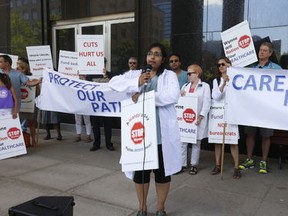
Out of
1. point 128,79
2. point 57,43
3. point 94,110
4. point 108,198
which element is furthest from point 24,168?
point 57,43

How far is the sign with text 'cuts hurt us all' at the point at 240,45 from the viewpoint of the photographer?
5.45 meters

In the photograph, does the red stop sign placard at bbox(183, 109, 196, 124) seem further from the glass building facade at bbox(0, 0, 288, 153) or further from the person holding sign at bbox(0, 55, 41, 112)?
the person holding sign at bbox(0, 55, 41, 112)

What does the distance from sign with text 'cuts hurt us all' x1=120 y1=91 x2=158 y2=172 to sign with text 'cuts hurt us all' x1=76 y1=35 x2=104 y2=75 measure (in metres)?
3.38

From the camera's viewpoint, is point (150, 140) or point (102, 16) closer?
point (150, 140)

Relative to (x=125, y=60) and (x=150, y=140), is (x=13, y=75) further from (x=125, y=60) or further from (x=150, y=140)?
(x=150, y=140)

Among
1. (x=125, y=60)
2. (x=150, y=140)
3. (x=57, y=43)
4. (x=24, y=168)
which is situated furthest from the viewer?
(x=57, y=43)

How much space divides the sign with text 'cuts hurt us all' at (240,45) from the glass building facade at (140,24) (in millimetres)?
1339

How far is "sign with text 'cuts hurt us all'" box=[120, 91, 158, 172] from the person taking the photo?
3.48 metres

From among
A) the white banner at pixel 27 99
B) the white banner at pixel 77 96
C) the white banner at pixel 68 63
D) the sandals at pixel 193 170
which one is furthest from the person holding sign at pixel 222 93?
the white banner at pixel 27 99

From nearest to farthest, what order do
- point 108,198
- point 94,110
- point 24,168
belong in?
point 108,198, point 24,168, point 94,110

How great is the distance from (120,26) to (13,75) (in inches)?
118

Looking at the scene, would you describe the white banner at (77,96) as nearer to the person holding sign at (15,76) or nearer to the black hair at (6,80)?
the person holding sign at (15,76)

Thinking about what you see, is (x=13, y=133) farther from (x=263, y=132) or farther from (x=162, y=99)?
(x=263, y=132)

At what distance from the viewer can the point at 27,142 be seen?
25.0 ft
